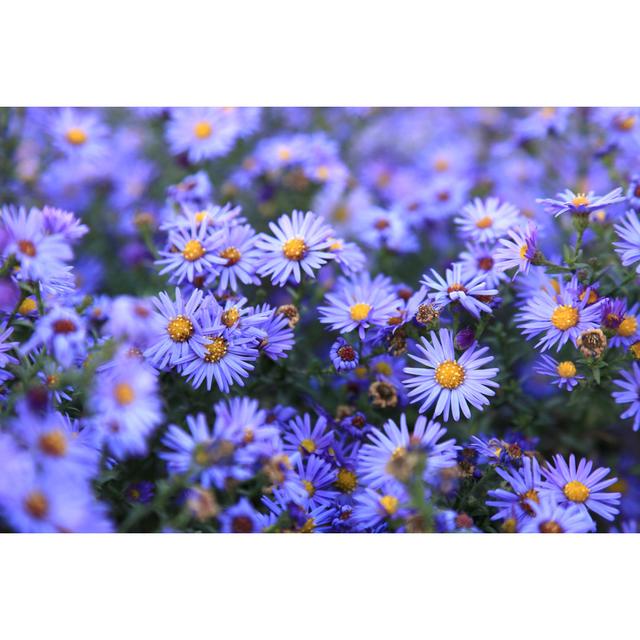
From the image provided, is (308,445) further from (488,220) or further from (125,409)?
(488,220)

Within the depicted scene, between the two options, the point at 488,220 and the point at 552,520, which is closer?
the point at 552,520

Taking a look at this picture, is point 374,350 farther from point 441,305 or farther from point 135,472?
point 135,472

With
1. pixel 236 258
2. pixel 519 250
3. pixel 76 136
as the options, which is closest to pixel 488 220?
pixel 519 250

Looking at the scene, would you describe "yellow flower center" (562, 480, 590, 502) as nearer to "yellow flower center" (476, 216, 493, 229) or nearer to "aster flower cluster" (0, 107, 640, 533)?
"aster flower cluster" (0, 107, 640, 533)

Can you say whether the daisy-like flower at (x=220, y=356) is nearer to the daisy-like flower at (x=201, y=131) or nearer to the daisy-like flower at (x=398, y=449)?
the daisy-like flower at (x=398, y=449)

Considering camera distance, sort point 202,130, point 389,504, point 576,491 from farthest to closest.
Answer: point 202,130
point 576,491
point 389,504

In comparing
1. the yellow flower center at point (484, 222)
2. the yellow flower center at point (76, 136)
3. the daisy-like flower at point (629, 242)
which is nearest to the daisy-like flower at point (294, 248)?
the yellow flower center at point (484, 222)

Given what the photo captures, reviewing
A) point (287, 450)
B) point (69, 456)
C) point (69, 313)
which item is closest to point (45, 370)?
point (69, 313)
